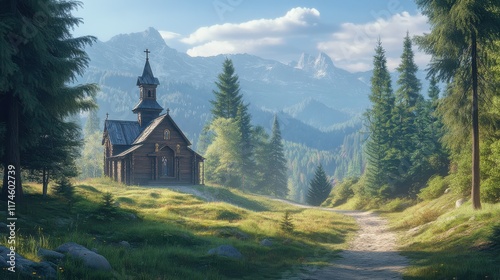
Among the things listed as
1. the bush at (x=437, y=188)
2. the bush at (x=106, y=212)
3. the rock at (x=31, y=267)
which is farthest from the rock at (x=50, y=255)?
the bush at (x=437, y=188)

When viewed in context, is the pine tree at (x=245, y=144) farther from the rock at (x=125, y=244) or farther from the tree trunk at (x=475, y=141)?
the rock at (x=125, y=244)

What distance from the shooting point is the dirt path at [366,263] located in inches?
530

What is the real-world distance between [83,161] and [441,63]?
81.0 meters

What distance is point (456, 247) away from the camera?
54.5 ft

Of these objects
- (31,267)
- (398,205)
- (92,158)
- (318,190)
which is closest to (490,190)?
(398,205)

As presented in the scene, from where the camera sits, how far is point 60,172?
21.6m

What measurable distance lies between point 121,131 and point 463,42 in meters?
40.7

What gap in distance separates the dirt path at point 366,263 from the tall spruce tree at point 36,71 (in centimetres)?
1204

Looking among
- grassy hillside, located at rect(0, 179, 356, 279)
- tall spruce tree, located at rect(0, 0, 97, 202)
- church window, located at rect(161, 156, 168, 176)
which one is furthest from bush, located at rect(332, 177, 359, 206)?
tall spruce tree, located at rect(0, 0, 97, 202)

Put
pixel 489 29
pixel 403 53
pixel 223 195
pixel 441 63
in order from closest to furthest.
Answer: pixel 489 29, pixel 441 63, pixel 223 195, pixel 403 53

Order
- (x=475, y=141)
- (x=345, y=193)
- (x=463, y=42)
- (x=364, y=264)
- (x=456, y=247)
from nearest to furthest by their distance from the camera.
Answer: (x=364, y=264), (x=456, y=247), (x=475, y=141), (x=463, y=42), (x=345, y=193)

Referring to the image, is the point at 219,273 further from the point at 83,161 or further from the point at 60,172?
the point at 83,161

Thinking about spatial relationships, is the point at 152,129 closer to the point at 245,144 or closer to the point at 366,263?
the point at 245,144

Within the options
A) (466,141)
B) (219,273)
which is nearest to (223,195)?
(466,141)
